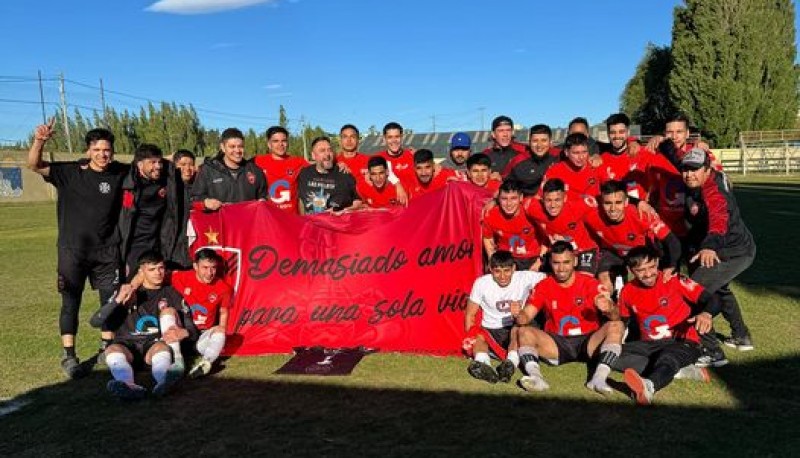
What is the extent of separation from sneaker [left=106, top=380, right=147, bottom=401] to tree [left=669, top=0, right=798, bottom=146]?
166 feet

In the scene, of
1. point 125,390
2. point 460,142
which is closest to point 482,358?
point 125,390

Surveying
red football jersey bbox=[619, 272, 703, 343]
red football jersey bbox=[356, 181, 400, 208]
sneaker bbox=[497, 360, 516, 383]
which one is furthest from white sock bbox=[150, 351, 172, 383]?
red football jersey bbox=[619, 272, 703, 343]

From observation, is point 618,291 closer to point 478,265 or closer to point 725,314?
point 725,314

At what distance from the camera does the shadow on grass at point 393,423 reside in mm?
4113

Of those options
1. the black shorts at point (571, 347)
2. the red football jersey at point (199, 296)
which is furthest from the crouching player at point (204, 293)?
the black shorts at point (571, 347)

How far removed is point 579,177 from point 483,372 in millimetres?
2856

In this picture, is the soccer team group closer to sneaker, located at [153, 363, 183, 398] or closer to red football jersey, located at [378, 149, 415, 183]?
sneaker, located at [153, 363, 183, 398]

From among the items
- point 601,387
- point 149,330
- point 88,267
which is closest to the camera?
point 601,387

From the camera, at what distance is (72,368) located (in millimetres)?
5914

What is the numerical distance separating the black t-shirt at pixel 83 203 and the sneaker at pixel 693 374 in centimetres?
569

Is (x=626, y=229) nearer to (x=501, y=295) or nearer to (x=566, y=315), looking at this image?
(x=566, y=315)

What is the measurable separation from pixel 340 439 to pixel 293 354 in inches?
92.6

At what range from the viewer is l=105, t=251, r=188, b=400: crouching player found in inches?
215

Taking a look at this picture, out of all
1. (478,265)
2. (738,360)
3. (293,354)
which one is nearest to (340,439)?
(293,354)
